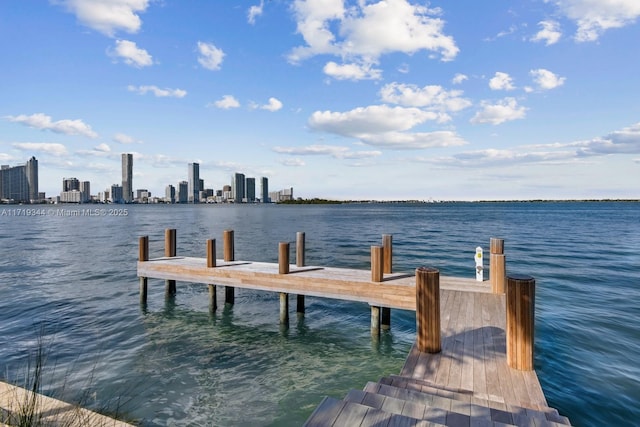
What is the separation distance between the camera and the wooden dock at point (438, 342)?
3.81m

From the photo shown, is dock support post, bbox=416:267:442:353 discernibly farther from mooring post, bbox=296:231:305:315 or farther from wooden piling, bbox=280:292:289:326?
mooring post, bbox=296:231:305:315

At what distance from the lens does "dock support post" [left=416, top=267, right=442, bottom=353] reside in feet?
21.2

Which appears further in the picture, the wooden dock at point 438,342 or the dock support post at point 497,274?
the dock support post at point 497,274

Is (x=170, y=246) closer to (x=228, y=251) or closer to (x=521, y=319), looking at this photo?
(x=228, y=251)

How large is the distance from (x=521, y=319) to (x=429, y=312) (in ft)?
4.74

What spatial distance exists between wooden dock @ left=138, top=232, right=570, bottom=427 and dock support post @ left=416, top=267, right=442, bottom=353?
0.06 ft

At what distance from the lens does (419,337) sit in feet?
21.7

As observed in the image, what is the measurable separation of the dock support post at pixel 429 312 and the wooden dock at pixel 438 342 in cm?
2

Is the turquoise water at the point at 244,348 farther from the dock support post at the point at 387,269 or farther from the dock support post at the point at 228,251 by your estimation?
the dock support post at the point at 228,251

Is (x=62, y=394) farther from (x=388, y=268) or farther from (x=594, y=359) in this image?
(x=594, y=359)

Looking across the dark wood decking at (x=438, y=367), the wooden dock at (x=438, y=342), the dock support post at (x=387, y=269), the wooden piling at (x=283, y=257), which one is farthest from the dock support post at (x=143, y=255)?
the dock support post at (x=387, y=269)

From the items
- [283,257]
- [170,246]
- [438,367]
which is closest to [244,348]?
[283,257]

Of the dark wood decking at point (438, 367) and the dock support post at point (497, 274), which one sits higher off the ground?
the dock support post at point (497, 274)

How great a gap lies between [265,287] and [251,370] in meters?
3.03
